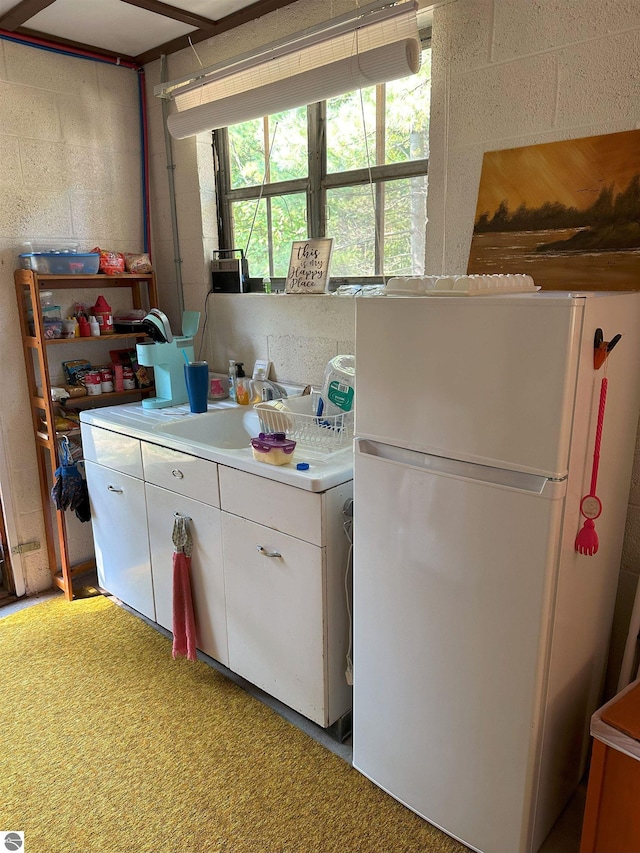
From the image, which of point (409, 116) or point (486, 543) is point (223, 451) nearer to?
point (486, 543)

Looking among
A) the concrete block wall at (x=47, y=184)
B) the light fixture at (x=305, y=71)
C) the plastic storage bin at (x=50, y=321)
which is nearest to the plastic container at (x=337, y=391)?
the light fixture at (x=305, y=71)

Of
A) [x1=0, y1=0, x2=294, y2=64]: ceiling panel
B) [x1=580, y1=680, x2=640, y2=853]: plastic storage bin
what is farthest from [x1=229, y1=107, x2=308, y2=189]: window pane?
[x1=580, y1=680, x2=640, y2=853]: plastic storage bin

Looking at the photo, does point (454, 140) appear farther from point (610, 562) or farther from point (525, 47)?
point (610, 562)

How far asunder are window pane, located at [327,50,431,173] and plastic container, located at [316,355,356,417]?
803mm

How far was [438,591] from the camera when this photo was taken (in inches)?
56.0

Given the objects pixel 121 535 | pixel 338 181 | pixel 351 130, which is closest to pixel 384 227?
pixel 338 181

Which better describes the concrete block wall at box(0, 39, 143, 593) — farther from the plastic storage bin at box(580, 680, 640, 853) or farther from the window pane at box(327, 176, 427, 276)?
the plastic storage bin at box(580, 680, 640, 853)

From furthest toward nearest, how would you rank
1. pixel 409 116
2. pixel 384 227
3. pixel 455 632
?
1. pixel 384 227
2. pixel 409 116
3. pixel 455 632

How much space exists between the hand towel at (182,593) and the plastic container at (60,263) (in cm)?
117

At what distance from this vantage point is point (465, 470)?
4.35ft

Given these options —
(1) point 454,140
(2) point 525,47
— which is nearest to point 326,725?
(1) point 454,140

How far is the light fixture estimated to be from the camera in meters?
1.76

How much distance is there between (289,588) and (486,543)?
2.31ft

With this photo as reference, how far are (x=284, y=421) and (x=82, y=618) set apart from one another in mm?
1420
